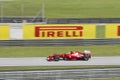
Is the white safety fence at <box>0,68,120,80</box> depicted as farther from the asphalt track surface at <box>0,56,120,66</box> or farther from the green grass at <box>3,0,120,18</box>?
the green grass at <box>3,0,120,18</box>

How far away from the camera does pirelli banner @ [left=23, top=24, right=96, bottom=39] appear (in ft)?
86.1

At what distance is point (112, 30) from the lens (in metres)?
26.8

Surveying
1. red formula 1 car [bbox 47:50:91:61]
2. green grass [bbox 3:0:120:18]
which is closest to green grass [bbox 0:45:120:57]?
red formula 1 car [bbox 47:50:91:61]

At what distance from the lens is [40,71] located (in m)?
18.5

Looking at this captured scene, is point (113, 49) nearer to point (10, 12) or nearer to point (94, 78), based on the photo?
point (94, 78)

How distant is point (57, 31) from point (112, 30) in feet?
9.97

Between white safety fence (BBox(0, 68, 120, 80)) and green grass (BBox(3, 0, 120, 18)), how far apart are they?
21.5 m

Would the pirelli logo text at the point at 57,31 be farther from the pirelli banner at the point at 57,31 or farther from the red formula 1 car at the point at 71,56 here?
the red formula 1 car at the point at 71,56

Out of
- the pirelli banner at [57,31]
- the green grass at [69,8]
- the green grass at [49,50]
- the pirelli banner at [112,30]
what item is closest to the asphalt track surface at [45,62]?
the green grass at [49,50]

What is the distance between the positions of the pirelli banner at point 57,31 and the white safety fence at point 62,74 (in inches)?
304

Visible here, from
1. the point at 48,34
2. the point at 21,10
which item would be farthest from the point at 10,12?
the point at 48,34

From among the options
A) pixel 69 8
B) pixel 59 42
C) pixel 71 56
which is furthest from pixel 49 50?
pixel 69 8

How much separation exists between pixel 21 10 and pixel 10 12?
940mm

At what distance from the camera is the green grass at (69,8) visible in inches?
1625
